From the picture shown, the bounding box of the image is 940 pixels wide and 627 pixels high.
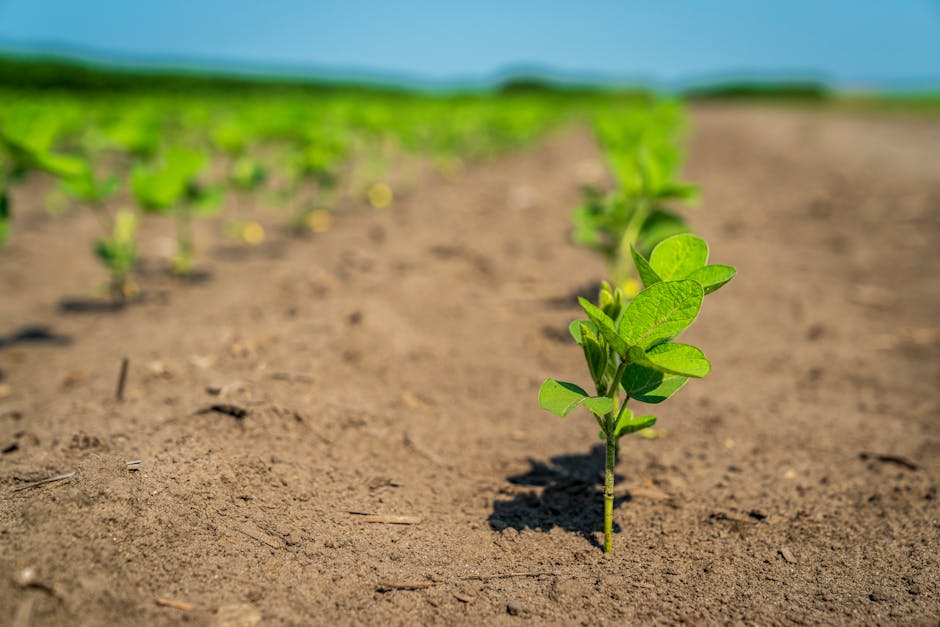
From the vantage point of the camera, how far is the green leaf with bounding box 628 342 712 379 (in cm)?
134

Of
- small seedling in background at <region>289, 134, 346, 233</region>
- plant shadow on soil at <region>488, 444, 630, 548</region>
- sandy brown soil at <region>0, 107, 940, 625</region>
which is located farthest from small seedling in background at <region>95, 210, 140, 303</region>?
plant shadow on soil at <region>488, 444, 630, 548</region>

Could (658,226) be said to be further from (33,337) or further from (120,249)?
(33,337)

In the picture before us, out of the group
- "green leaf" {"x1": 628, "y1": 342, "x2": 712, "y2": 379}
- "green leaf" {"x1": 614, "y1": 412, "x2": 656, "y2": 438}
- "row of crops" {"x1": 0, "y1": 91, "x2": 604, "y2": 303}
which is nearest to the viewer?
"green leaf" {"x1": 628, "y1": 342, "x2": 712, "y2": 379}

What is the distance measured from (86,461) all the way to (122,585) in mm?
513

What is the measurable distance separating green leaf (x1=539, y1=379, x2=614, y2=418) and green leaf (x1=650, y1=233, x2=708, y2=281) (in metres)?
0.33

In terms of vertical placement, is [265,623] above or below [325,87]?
below

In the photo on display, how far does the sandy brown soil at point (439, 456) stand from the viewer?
147 cm

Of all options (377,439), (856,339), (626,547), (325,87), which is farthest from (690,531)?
(325,87)

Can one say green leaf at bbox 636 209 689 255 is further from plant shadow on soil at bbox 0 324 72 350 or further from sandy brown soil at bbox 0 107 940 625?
plant shadow on soil at bbox 0 324 72 350

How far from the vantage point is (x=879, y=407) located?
2.78 meters

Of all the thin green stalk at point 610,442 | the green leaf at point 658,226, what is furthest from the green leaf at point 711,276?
the green leaf at point 658,226

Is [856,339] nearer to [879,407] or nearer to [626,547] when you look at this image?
[879,407]

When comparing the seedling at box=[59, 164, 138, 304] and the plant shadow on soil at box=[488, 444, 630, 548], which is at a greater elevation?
the seedling at box=[59, 164, 138, 304]

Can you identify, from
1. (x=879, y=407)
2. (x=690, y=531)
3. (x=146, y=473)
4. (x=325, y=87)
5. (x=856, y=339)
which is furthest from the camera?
(x=325, y=87)
